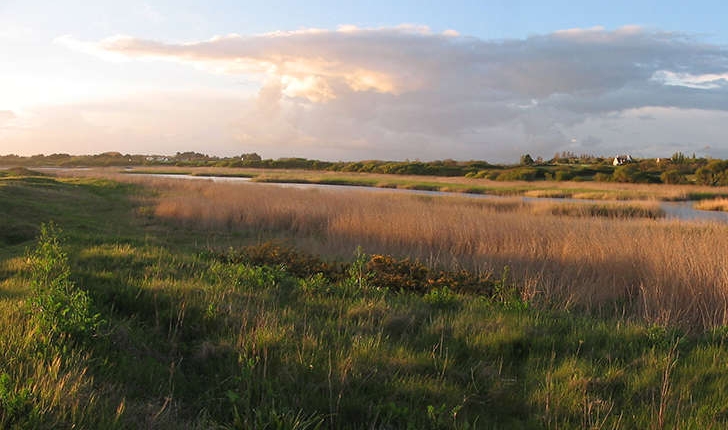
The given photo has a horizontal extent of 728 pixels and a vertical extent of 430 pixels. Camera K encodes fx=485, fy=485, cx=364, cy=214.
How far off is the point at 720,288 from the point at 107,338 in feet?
30.5

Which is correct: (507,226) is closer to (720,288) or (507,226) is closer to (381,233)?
(381,233)

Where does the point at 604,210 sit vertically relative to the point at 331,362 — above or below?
below

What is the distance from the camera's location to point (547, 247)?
38.6 ft

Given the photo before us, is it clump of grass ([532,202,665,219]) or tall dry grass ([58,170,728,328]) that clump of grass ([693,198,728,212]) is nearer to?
clump of grass ([532,202,665,219])

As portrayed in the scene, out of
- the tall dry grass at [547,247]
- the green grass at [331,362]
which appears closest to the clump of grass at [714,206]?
the tall dry grass at [547,247]

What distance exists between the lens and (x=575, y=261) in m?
10.8

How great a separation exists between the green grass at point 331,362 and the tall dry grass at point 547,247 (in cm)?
223

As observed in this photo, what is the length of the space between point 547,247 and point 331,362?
28.8ft

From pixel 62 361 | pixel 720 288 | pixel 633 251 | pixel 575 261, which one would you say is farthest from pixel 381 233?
pixel 62 361

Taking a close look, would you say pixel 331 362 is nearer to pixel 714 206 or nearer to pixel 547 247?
pixel 547 247

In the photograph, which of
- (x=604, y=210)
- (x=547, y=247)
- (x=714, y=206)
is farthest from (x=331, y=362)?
(x=714, y=206)

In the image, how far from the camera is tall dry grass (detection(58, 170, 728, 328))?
839cm

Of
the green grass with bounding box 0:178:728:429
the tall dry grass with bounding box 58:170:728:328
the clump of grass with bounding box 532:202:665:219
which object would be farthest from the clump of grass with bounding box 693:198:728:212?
the green grass with bounding box 0:178:728:429

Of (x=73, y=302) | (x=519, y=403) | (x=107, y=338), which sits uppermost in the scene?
(x=73, y=302)
